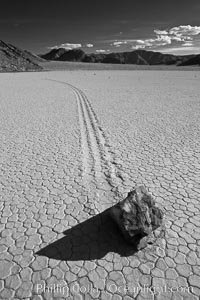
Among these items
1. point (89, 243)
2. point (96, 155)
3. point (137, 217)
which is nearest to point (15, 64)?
Answer: point (96, 155)

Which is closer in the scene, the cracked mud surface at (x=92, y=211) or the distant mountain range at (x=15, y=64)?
the cracked mud surface at (x=92, y=211)

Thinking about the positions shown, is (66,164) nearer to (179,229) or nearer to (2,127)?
(179,229)

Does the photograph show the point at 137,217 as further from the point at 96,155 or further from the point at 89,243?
the point at 96,155

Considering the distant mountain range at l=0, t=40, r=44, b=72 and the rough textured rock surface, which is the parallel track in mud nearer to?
the rough textured rock surface

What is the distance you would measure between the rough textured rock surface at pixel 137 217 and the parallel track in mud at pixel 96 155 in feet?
4.20

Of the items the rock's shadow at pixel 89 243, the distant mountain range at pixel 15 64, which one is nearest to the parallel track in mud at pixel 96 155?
the rock's shadow at pixel 89 243

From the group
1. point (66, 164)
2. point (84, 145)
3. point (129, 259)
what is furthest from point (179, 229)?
point (84, 145)

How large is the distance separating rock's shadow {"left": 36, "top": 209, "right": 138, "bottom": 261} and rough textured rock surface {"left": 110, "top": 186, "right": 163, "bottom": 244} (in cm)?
17

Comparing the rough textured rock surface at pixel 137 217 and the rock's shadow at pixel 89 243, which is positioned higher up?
the rough textured rock surface at pixel 137 217

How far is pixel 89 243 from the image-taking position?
340cm

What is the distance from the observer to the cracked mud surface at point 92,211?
A: 112 inches

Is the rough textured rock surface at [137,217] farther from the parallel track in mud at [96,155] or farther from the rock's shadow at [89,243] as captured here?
the parallel track in mud at [96,155]

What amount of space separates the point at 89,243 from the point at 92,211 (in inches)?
28.7

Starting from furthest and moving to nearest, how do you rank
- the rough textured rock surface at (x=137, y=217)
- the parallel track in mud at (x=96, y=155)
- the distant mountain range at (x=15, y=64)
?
the distant mountain range at (x=15, y=64), the parallel track in mud at (x=96, y=155), the rough textured rock surface at (x=137, y=217)
